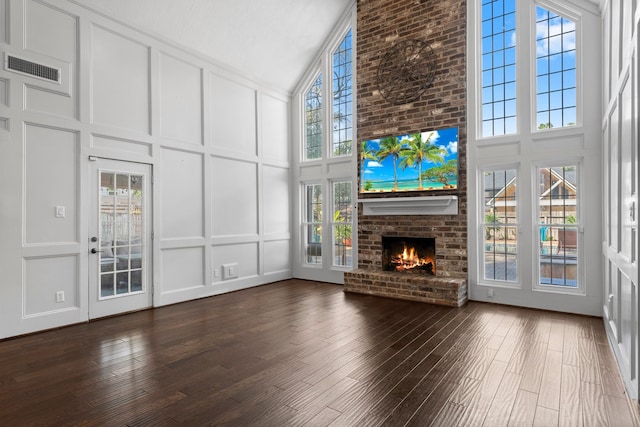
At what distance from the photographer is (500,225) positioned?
5.25 meters

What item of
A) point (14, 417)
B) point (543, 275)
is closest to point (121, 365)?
point (14, 417)

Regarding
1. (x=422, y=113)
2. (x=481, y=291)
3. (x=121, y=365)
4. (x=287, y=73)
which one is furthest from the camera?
(x=287, y=73)

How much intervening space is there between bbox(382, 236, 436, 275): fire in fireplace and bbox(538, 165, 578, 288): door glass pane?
1498 millimetres

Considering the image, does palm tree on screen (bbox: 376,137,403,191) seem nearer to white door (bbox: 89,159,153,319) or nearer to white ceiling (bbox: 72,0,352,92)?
A: white ceiling (bbox: 72,0,352,92)

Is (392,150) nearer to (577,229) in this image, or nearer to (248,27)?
(577,229)

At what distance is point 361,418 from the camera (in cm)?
230

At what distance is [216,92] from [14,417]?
16.4 ft

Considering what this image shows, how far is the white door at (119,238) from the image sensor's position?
4.60m

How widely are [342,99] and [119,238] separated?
4490mm

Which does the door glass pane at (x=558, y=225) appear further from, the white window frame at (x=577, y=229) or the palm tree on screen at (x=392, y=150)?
the palm tree on screen at (x=392, y=150)

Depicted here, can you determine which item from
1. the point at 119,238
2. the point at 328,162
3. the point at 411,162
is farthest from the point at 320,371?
the point at 328,162

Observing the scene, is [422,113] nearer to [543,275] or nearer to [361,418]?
[543,275]

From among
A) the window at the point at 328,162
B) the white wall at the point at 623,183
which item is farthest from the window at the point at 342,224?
the white wall at the point at 623,183

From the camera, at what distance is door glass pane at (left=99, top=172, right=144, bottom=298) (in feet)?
15.4
